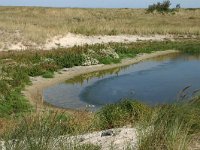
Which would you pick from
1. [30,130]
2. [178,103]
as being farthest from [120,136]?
[30,130]

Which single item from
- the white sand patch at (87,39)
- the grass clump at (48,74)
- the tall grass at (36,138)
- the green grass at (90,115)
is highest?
the tall grass at (36,138)

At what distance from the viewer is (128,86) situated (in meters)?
24.7

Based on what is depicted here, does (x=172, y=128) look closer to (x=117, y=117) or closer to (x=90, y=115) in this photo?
(x=117, y=117)

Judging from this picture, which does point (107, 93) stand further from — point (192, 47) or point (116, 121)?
point (192, 47)

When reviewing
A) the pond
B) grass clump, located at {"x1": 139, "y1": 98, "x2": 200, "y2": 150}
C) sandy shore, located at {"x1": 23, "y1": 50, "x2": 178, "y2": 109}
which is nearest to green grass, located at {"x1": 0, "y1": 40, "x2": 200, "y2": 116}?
sandy shore, located at {"x1": 23, "y1": 50, "x2": 178, "y2": 109}

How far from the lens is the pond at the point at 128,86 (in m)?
20.9

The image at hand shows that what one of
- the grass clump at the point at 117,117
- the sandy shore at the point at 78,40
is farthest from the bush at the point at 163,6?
the grass clump at the point at 117,117

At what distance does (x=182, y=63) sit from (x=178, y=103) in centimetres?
2709

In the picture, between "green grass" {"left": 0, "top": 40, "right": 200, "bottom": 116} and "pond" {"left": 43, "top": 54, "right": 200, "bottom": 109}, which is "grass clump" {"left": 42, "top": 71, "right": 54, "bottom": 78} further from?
"pond" {"left": 43, "top": 54, "right": 200, "bottom": 109}

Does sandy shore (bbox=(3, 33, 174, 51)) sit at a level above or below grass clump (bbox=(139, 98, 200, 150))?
below

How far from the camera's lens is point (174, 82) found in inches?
1011

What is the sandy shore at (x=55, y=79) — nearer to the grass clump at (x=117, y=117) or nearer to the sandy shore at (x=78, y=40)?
the grass clump at (x=117, y=117)

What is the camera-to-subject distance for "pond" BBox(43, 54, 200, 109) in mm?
20908

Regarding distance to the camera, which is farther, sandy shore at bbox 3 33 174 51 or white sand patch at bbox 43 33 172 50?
white sand patch at bbox 43 33 172 50
